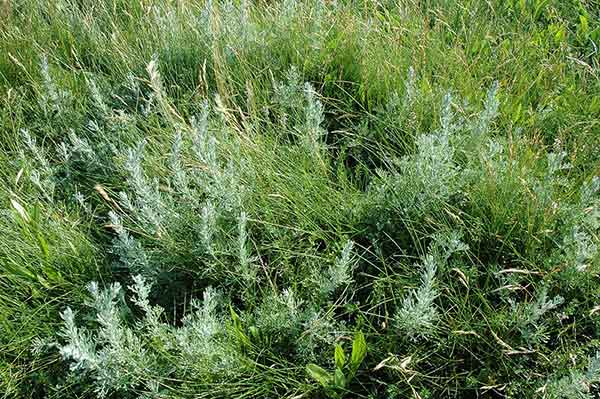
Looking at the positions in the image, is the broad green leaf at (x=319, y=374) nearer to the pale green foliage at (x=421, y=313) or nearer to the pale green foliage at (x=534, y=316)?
the pale green foliage at (x=421, y=313)

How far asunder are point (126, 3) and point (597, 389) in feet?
10.5

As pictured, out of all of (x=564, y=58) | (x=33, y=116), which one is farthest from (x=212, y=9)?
(x=564, y=58)

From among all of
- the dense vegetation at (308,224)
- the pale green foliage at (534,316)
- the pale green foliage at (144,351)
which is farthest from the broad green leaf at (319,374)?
the pale green foliage at (534,316)

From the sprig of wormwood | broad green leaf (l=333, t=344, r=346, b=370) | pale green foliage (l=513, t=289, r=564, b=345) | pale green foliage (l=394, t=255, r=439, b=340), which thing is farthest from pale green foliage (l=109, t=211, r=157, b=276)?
pale green foliage (l=513, t=289, r=564, b=345)

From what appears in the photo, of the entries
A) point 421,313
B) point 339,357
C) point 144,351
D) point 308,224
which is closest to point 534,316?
point 421,313

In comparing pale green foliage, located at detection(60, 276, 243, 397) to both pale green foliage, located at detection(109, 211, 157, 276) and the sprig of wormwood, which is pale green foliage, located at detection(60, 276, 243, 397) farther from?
pale green foliage, located at detection(109, 211, 157, 276)

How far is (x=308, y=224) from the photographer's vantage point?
258 centimetres

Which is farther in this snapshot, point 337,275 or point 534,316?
point 337,275

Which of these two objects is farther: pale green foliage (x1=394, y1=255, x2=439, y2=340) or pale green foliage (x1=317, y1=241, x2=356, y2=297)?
pale green foliage (x1=317, y1=241, x2=356, y2=297)

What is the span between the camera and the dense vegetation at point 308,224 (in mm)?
2236

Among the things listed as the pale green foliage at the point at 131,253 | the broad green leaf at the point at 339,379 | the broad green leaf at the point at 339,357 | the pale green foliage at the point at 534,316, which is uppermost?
the pale green foliage at the point at 131,253

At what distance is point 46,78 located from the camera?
3152 millimetres

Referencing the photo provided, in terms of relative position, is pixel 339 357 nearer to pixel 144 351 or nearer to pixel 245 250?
pixel 245 250

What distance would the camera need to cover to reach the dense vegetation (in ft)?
7.34
